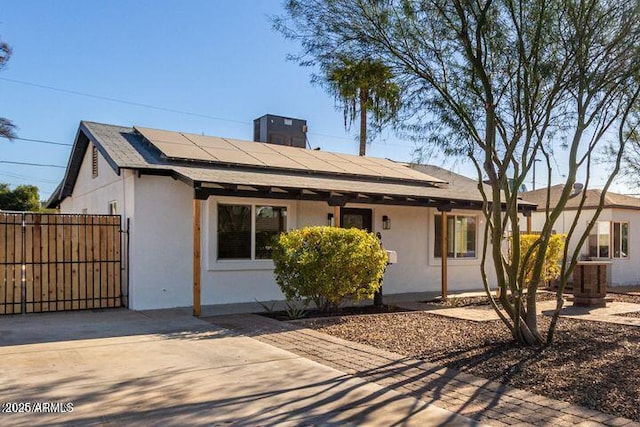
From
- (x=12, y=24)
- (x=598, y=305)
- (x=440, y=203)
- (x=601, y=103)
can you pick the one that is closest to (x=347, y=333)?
(x=601, y=103)

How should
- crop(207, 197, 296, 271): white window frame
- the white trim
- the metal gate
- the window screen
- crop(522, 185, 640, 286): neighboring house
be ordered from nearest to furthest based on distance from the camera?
the metal gate
crop(207, 197, 296, 271): white window frame
the window screen
the white trim
crop(522, 185, 640, 286): neighboring house

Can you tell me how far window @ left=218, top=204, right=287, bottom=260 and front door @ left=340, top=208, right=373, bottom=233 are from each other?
1749 mm

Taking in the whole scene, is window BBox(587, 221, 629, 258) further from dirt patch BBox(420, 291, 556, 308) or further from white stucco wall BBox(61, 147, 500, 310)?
white stucco wall BBox(61, 147, 500, 310)

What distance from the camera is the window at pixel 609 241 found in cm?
1731

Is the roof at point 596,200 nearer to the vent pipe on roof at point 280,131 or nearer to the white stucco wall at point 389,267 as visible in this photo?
the white stucco wall at point 389,267

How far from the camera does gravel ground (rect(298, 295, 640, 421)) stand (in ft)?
16.6

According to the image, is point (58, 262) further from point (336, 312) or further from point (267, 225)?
point (336, 312)

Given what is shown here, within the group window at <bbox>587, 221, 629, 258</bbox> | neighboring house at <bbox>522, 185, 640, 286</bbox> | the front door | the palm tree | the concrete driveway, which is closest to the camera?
the concrete driveway

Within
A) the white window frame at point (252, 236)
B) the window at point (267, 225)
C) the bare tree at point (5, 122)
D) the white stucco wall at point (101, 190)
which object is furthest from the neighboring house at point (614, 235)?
the bare tree at point (5, 122)

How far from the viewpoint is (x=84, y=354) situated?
6234 mm

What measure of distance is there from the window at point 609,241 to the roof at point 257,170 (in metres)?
5.63

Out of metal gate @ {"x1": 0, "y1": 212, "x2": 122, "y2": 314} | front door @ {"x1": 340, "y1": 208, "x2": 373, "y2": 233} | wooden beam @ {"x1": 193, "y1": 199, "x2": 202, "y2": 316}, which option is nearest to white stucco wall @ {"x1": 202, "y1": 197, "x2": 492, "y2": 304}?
front door @ {"x1": 340, "y1": 208, "x2": 373, "y2": 233}

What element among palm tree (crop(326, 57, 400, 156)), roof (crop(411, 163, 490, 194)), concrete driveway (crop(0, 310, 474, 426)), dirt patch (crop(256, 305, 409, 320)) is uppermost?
palm tree (crop(326, 57, 400, 156))

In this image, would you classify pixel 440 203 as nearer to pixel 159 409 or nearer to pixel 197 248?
pixel 197 248
